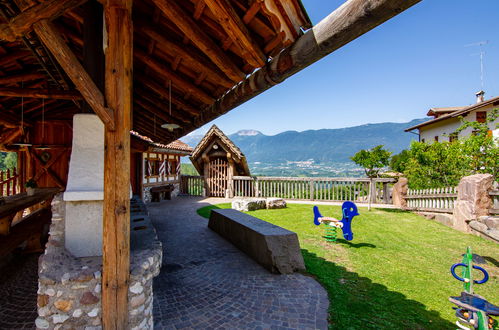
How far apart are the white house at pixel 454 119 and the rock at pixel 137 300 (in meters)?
19.8

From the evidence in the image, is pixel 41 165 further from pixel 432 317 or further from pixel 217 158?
pixel 432 317

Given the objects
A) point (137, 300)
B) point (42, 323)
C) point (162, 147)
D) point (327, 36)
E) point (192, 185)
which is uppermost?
point (162, 147)

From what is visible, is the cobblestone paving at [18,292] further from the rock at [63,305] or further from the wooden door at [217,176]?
the wooden door at [217,176]

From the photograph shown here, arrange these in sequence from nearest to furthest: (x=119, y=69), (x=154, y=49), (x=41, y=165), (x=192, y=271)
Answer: (x=119, y=69) → (x=154, y=49) → (x=192, y=271) → (x=41, y=165)

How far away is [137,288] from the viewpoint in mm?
2635

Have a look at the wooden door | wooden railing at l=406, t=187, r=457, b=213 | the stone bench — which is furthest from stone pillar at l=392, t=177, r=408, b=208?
the wooden door

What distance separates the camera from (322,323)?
3049 millimetres

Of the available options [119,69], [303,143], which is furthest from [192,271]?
[303,143]

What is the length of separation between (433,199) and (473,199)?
214 cm

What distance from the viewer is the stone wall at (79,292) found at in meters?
2.40

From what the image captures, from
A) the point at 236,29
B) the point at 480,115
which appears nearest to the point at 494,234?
the point at 236,29

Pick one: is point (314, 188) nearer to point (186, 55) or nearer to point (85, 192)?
point (186, 55)

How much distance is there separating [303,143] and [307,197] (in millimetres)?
191027

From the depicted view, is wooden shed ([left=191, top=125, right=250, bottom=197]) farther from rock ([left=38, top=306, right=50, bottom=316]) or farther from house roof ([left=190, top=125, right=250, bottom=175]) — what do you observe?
rock ([left=38, top=306, right=50, bottom=316])
